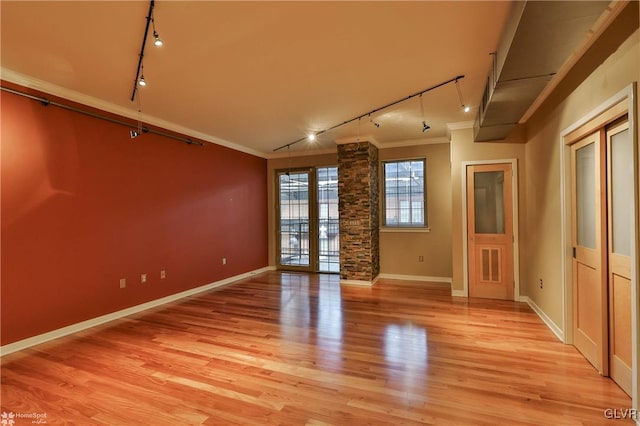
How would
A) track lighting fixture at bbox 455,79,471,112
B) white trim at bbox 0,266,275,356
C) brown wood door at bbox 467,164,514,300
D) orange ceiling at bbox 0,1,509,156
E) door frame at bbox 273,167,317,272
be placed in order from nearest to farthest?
orange ceiling at bbox 0,1,509,156
white trim at bbox 0,266,275,356
track lighting fixture at bbox 455,79,471,112
brown wood door at bbox 467,164,514,300
door frame at bbox 273,167,317,272

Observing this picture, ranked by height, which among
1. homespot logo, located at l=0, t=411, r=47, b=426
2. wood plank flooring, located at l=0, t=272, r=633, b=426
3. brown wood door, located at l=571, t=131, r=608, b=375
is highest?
brown wood door, located at l=571, t=131, r=608, b=375

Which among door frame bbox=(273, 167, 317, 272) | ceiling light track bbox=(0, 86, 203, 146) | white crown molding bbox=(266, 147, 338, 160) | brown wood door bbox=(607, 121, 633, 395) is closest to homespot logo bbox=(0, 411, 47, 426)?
ceiling light track bbox=(0, 86, 203, 146)

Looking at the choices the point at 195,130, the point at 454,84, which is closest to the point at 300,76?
the point at 454,84

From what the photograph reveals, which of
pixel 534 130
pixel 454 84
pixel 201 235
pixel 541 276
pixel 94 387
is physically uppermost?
pixel 454 84

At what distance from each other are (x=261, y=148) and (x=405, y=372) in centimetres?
528

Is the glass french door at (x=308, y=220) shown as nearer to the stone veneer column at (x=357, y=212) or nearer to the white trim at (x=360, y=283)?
the stone veneer column at (x=357, y=212)

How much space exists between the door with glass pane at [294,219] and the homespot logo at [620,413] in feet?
17.6

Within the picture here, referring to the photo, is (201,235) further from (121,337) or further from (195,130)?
(121,337)

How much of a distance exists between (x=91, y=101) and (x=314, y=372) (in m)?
3.97

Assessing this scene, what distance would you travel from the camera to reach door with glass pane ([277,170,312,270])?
7.00m

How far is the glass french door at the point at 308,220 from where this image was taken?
22.3 ft

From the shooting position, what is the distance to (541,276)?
3818 mm

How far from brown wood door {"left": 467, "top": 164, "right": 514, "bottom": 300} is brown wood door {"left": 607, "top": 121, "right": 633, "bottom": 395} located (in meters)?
2.22

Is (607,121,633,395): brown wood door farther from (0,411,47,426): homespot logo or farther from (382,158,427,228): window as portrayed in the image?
(0,411,47,426): homespot logo
